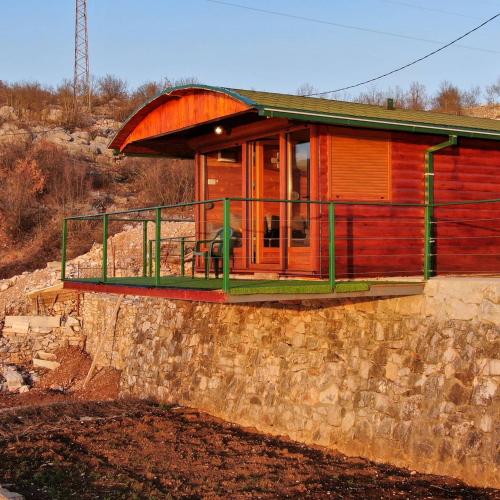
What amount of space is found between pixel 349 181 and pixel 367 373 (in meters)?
2.65

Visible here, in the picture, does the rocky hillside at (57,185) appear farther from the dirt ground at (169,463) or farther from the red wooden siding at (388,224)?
the red wooden siding at (388,224)

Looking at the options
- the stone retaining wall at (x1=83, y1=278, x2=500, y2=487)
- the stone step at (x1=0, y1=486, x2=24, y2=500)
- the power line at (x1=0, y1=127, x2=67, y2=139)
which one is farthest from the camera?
the power line at (x1=0, y1=127, x2=67, y2=139)

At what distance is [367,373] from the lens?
988 centimetres

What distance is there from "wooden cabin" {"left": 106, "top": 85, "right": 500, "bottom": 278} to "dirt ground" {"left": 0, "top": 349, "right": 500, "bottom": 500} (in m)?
2.55

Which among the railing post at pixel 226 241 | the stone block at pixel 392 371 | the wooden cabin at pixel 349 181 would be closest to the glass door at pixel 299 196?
the wooden cabin at pixel 349 181

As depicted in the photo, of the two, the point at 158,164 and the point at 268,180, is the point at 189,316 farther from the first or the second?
the point at 158,164

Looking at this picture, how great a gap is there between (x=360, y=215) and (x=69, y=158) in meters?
29.4

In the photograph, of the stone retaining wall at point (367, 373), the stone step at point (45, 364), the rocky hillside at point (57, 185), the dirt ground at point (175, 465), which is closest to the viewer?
the dirt ground at point (175, 465)

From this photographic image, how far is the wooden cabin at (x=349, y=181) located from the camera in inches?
406

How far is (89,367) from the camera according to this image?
19.5 meters

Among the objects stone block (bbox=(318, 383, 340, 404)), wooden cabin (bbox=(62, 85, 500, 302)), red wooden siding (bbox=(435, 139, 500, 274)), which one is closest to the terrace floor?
wooden cabin (bbox=(62, 85, 500, 302))

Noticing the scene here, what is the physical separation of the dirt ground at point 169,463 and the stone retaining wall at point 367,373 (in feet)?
0.99

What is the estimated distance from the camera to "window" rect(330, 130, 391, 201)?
34.1 ft

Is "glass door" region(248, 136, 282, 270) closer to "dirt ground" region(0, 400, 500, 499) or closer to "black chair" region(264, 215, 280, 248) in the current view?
"black chair" region(264, 215, 280, 248)
